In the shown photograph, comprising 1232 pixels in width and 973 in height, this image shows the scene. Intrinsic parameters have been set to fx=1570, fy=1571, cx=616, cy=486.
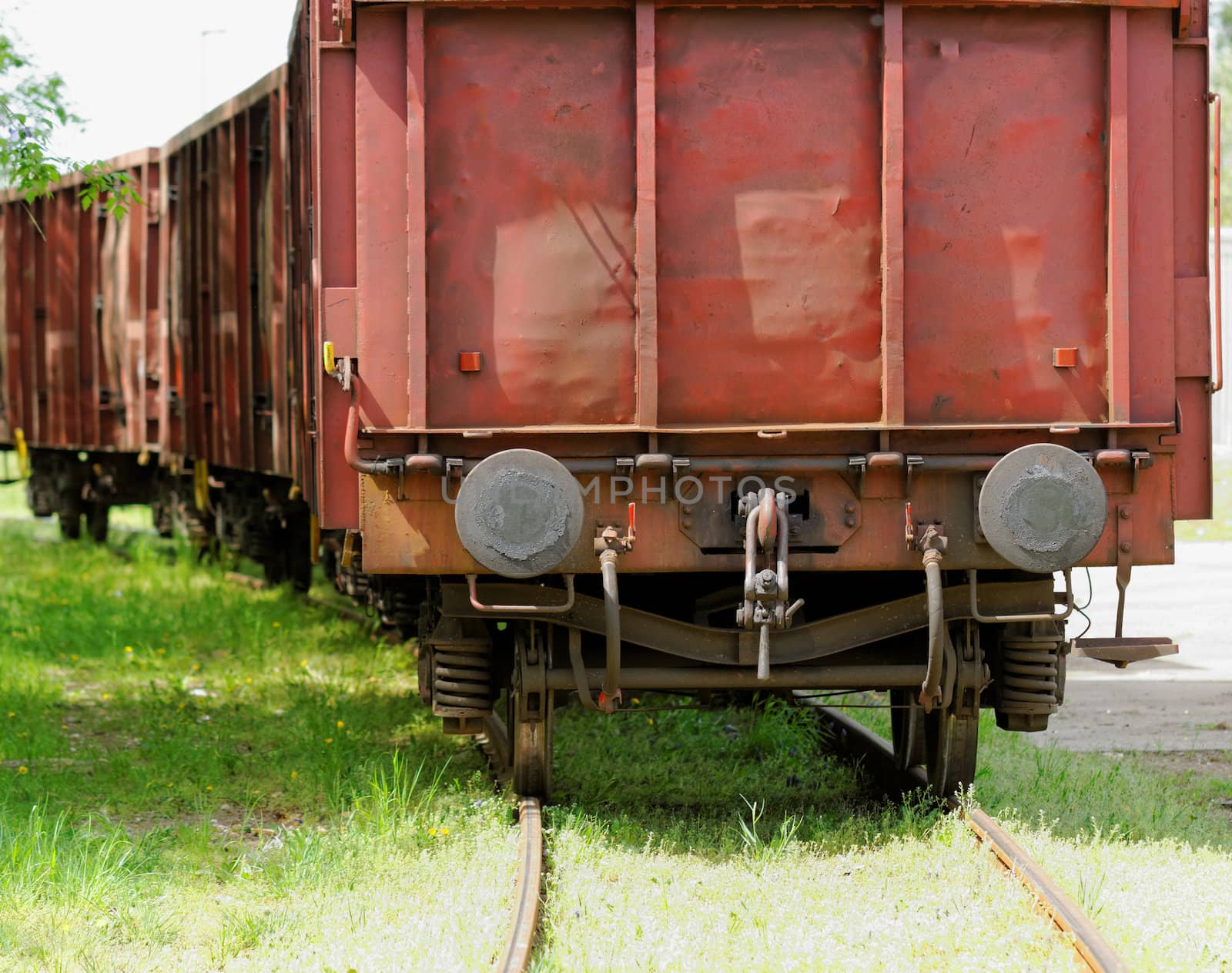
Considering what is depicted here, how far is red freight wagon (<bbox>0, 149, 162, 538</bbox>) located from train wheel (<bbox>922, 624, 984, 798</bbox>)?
1033 cm

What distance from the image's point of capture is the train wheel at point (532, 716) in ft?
19.2

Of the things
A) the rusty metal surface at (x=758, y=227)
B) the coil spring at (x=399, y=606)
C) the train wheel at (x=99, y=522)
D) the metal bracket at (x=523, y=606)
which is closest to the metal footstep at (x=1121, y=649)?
the rusty metal surface at (x=758, y=227)

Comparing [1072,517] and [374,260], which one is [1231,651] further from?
[374,260]

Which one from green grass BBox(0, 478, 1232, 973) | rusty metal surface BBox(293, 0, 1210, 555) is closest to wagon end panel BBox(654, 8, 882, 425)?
rusty metal surface BBox(293, 0, 1210, 555)

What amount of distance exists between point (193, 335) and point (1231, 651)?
28.7 feet

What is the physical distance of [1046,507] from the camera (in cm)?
526

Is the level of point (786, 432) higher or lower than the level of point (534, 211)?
lower

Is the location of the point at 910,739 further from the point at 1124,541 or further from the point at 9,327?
the point at 9,327

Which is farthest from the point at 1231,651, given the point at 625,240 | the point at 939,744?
the point at 625,240

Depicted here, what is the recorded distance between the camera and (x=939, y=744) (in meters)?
6.13

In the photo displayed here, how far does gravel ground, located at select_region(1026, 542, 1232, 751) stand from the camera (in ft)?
27.3

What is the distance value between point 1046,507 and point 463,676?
2.24 m

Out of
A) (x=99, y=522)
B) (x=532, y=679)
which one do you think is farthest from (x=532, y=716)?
(x=99, y=522)

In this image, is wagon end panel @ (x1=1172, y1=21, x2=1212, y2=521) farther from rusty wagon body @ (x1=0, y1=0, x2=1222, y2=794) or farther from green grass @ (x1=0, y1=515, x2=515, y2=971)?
green grass @ (x1=0, y1=515, x2=515, y2=971)
